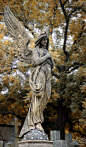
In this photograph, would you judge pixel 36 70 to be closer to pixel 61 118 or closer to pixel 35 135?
pixel 35 135

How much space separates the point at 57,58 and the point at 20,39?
20.4 feet

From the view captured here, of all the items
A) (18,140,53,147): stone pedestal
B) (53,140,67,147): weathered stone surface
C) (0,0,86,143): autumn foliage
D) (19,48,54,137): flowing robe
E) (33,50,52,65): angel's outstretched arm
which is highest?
(0,0,86,143): autumn foliage

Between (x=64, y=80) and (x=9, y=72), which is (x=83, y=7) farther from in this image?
(x=9, y=72)

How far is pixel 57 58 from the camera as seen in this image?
1203cm

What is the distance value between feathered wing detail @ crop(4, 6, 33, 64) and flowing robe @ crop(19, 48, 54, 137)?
29 centimetres

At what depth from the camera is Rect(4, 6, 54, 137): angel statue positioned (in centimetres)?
534

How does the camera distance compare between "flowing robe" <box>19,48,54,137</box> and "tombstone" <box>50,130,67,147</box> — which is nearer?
"flowing robe" <box>19,48,54,137</box>

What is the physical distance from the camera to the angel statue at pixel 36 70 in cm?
534

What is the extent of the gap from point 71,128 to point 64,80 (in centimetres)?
450

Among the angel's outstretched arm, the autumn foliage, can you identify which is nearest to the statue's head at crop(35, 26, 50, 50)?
the angel's outstretched arm

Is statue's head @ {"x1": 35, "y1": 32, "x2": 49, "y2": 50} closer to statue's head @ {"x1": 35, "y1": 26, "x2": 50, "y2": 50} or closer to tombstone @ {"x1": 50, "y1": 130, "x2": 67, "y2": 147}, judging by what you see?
statue's head @ {"x1": 35, "y1": 26, "x2": 50, "y2": 50}

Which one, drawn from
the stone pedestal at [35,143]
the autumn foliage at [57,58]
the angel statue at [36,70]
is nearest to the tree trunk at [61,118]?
the autumn foliage at [57,58]

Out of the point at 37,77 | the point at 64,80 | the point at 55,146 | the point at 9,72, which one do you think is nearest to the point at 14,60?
the point at 9,72

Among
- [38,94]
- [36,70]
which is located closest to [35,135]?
[38,94]
